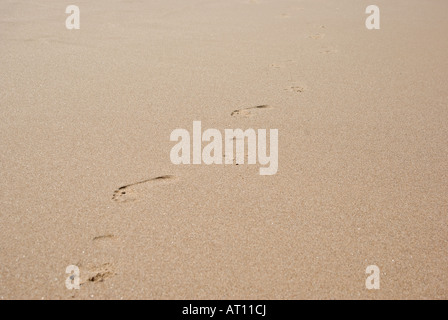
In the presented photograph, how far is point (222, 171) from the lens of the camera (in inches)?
83.0

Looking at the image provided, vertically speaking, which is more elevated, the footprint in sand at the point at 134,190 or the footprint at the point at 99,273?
the footprint in sand at the point at 134,190

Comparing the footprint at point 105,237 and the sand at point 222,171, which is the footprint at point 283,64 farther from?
the footprint at point 105,237

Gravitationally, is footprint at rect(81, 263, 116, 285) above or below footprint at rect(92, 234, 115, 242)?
below

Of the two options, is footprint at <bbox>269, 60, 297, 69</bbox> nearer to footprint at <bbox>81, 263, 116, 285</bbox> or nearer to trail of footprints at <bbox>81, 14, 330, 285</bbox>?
trail of footprints at <bbox>81, 14, 330, 285</bbox>

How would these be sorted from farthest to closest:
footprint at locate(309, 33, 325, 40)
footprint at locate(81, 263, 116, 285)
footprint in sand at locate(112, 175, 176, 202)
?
footprint at locate(309, 33, 325, 40) < footprint in sand at locate(112, 175, 176, 202) < footprint at locate(81, 263, 116, 285)

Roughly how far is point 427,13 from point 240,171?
172 inches

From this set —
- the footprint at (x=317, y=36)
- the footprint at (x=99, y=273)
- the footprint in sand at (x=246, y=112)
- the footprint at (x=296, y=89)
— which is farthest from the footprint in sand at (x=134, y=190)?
the footprint at (x=317, y=36)

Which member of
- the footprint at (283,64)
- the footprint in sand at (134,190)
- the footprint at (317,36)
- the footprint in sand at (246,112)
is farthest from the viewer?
the footprint at (317,36)

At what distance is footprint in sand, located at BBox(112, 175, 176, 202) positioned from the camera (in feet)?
6.21

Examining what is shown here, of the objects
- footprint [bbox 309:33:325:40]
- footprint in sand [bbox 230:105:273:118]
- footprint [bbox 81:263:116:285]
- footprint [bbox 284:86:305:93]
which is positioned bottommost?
footprint [bbox 81:263:116:285]

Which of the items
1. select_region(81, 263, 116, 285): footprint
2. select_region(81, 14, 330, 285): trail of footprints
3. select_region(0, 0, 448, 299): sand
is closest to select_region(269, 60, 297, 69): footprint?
select_region(0, 0, 448, 299): sand

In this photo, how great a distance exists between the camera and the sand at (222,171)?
1.54 meters

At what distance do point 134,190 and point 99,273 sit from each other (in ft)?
1.71
